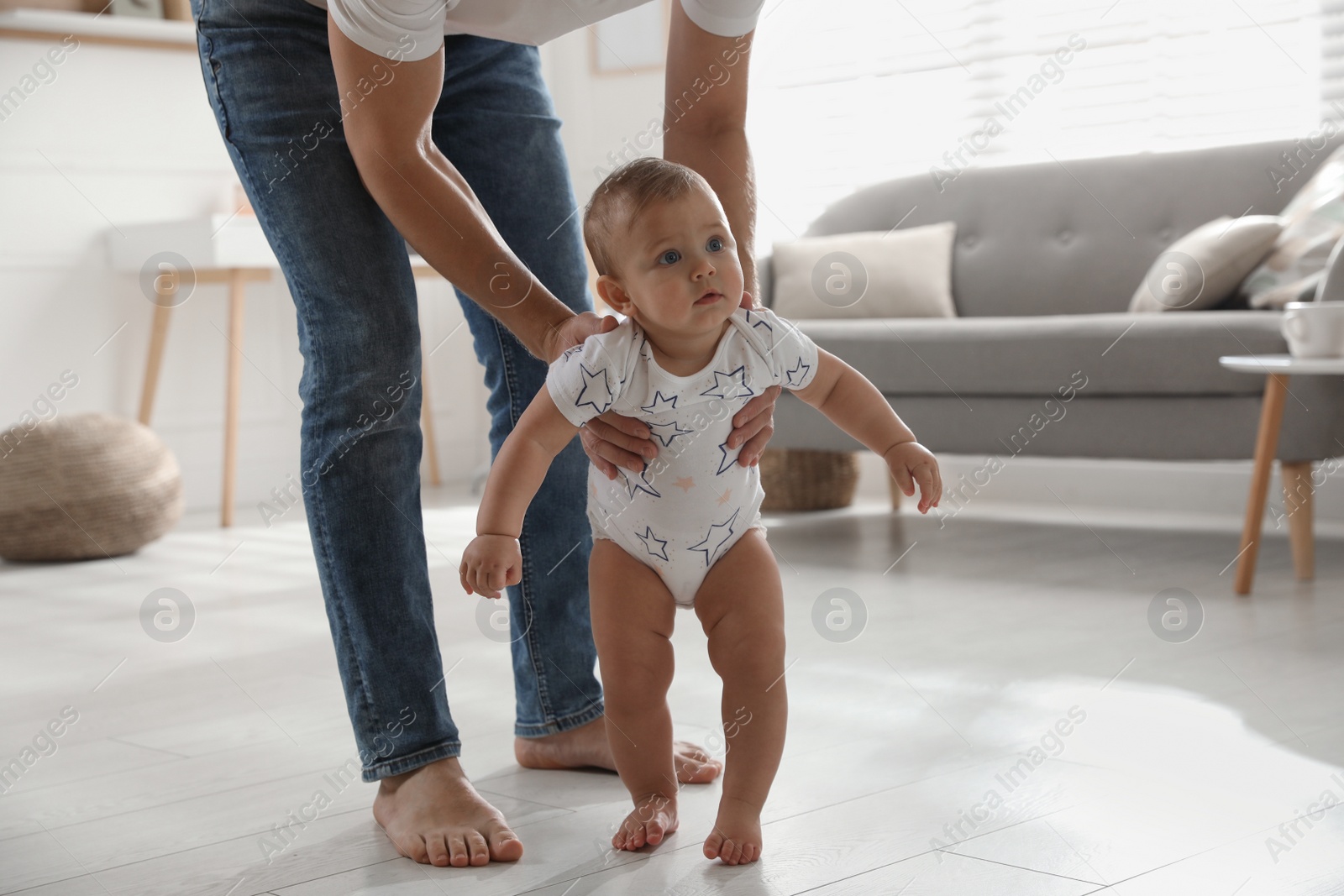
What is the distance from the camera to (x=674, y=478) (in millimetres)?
1128

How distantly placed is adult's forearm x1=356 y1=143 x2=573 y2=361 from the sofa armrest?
5.52ft

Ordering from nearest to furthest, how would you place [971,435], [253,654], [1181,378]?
[253,654] → [1181,378] → [971,435]

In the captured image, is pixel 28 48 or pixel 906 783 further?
pixel 28 48

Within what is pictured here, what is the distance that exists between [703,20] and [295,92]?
15.0 inches

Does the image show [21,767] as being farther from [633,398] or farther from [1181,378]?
[1181,378]

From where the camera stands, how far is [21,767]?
1.49 m

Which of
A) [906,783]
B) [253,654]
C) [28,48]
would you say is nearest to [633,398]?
[906,783]

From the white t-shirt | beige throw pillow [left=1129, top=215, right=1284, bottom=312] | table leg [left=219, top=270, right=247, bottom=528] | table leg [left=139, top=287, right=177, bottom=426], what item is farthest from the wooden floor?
table leg [left=139, top=287, right=177, bottom=426]

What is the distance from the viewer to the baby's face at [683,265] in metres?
1.04

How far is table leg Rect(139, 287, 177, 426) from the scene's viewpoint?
12.1 feet

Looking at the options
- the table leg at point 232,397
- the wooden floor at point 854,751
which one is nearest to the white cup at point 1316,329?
the wooden floor at point 854,751

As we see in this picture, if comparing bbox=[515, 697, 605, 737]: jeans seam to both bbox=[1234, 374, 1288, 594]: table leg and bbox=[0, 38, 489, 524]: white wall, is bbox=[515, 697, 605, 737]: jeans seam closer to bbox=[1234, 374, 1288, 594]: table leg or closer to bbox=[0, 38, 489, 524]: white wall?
bbox=[1234, 374, 1288, 594]: table leg

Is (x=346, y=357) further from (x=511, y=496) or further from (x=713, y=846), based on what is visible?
(x=713, y=846)

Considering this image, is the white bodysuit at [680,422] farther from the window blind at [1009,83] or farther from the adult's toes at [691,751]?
the window blind at [1009,83]
